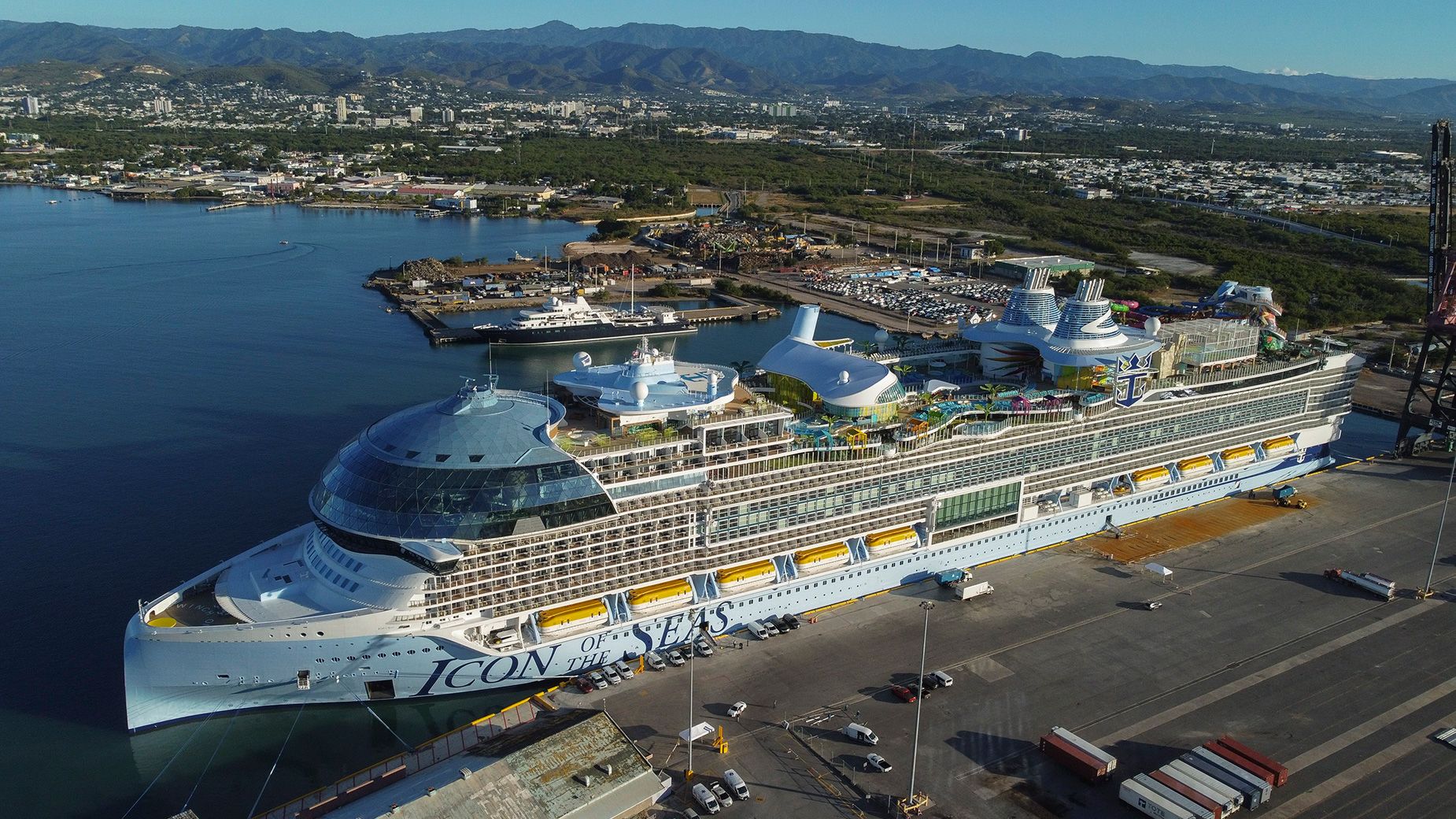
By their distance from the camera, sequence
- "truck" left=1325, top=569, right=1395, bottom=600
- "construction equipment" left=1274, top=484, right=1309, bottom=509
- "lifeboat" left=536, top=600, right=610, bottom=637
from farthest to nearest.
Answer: "construction equipment" left=1274, top=484, right=1309, bottom=509 < "truck" left=1325, top=569, right=1395, bottom=600 < "lifeboat" left=536, top=600, right=610, bottom=637

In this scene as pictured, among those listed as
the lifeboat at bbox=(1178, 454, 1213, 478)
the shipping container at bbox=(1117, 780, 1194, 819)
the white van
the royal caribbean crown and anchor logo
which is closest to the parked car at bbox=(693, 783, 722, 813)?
the white van

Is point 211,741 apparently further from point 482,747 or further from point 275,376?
point 275,376

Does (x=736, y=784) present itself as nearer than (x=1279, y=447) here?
Yes

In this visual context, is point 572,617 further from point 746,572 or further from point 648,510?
point 746,572

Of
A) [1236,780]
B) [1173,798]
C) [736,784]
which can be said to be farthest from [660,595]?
[1236,780]

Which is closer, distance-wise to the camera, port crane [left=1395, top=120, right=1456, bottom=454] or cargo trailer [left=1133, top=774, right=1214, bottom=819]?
cargo trailer [left=1133, top=774, right=1214, bottom=819]

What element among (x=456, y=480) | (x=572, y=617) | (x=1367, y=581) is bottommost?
(x=1367, y=581)

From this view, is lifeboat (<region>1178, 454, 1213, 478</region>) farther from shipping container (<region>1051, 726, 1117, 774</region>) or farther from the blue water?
the blue water
